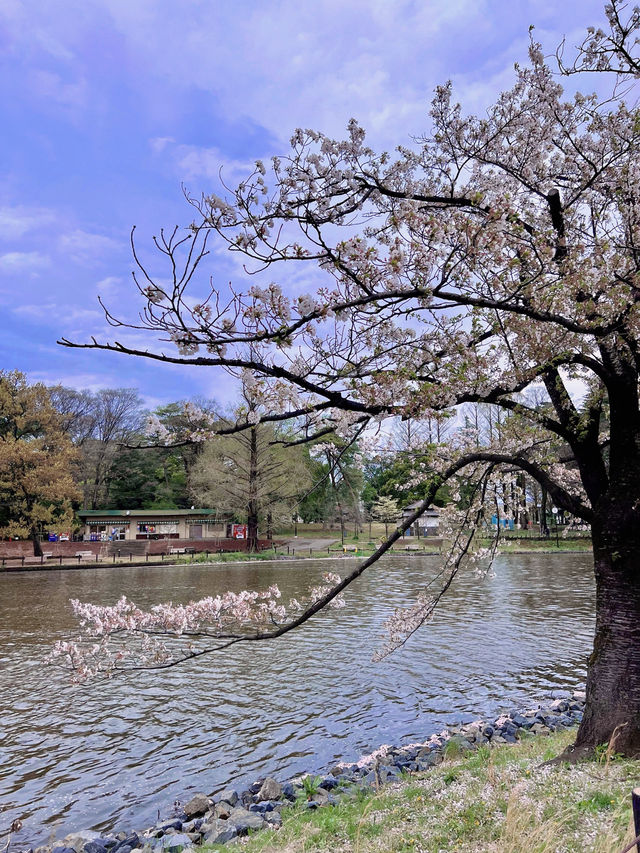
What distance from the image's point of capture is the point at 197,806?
510 cm

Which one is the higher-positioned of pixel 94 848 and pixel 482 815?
pixel 482 815

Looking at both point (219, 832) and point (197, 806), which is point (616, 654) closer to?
point (219, 832)

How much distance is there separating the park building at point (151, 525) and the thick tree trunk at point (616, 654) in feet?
133

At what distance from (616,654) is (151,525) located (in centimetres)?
4446

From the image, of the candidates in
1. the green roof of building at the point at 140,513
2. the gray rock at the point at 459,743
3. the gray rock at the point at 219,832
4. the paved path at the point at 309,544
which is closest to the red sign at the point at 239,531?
the green roof of building at the point at 140,513

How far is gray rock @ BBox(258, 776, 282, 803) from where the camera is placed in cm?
520

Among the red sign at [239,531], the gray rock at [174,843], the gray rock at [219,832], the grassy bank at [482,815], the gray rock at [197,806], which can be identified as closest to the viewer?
the grassy bank at [482,815]

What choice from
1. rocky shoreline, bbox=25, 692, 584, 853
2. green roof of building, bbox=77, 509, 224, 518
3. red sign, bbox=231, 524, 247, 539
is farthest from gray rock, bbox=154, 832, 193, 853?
green roof of building, bbox=77, 509, 224, 518

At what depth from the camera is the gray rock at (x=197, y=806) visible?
5.04 metres

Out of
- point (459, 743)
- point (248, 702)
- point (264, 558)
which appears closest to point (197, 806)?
point (459, 743)

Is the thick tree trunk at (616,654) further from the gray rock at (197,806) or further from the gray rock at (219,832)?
the gray rock at (197,806)

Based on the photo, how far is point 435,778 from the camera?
15.2 feet

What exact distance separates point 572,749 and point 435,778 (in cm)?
125

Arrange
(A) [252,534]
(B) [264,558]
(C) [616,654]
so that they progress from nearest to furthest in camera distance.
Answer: (C) [616,654] → (B) [264,558] → (A) [252,534]
